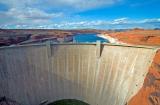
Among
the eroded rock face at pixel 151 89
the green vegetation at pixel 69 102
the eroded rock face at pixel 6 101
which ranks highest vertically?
the eroded rock face at pixel 151 89

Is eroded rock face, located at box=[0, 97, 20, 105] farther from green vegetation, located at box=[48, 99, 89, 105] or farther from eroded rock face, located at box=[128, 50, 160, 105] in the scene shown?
eroded rock face, located at box=[128, 50, 160, 105]

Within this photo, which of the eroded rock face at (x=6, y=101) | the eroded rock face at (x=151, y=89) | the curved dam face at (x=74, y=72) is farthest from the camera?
the curved dam face at (x=74, y=72)

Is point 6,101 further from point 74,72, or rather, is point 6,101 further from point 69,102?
point 74,72

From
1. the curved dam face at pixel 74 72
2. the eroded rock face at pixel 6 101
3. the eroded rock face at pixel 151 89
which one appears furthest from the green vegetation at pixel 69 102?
the eroded rock face at pixel 151 89

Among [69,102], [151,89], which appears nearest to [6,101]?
[69,102]

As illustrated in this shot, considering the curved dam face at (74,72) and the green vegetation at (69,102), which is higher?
the curved dam face at (74,72)

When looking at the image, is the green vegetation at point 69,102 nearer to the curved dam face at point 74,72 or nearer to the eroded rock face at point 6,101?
the curved dam face at point 74,72

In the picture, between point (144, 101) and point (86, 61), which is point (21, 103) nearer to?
point (86, 61)
